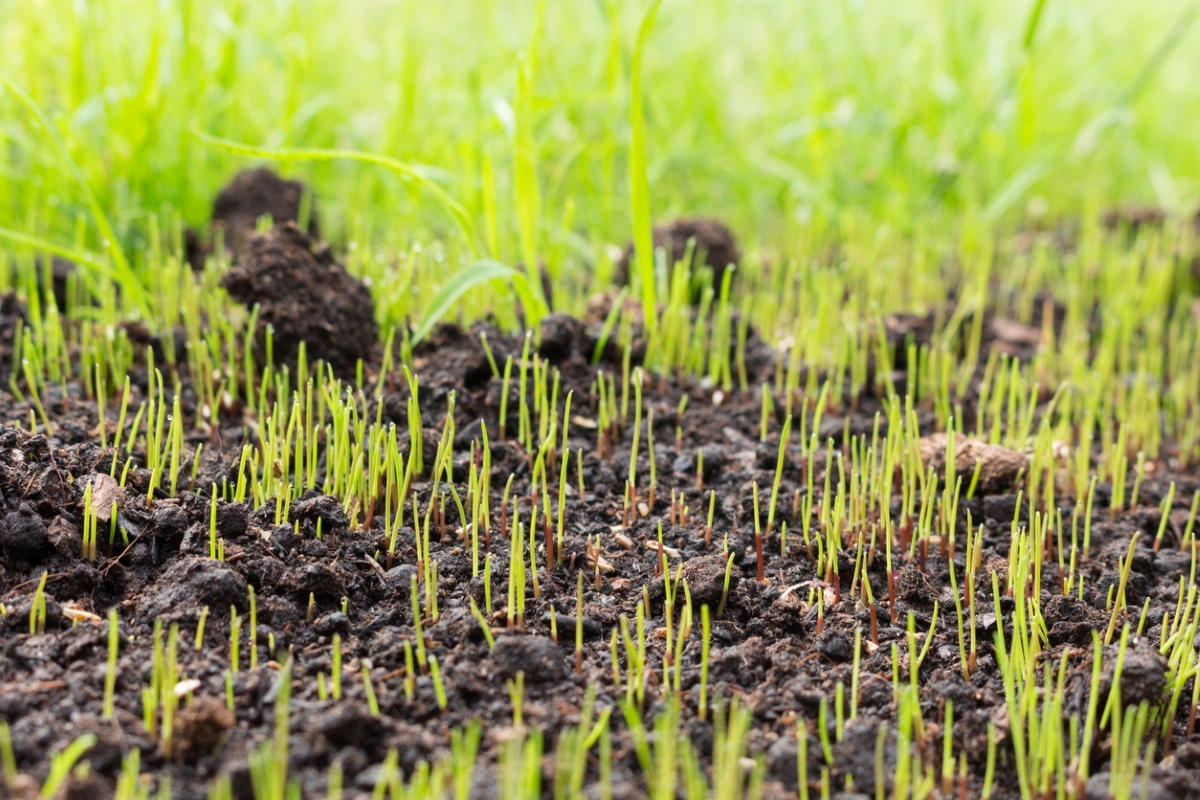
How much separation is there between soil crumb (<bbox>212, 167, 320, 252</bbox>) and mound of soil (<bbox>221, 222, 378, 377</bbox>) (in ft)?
2.79

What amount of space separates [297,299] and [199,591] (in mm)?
1108

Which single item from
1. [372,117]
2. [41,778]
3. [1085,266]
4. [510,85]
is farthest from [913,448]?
[372,117]

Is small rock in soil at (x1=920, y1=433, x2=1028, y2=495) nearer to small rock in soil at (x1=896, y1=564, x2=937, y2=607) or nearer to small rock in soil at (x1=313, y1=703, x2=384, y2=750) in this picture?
small rock in soil at (x1=896, y1=564, x2=937, y2=607)

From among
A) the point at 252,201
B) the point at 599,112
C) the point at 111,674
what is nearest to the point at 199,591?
the point at 111,674

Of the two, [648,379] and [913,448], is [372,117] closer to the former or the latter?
[648,379]

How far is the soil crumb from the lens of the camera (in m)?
3.60

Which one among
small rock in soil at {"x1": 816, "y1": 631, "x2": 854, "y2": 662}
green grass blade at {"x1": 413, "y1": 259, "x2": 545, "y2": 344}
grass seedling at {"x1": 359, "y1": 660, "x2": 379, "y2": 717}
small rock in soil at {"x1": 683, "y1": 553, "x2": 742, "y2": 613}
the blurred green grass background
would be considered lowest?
small rock in soil at {"x1": 816, "y1": 631, "x2": 854, "y2": 662}

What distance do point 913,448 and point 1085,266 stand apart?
6.79ft

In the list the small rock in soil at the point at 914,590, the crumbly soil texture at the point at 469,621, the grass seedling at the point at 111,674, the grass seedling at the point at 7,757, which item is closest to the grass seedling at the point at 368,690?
the crumbly soil texture at the point at 469,621

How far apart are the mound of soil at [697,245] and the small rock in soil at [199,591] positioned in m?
2.01

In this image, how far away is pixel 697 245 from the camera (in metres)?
3.54

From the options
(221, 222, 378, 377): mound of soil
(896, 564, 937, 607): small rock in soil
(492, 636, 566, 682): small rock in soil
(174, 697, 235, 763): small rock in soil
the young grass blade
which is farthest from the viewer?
(221, 222, 378, 377): mound of soil

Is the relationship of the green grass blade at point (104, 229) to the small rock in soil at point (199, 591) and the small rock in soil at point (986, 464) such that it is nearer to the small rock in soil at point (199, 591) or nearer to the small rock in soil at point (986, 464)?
the small rock in soil at point (199, 591)

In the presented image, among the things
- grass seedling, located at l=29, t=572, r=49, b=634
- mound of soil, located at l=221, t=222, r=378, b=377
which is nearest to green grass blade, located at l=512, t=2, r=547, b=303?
mound of soil, located at l=221, t=222, r=378, b=377
